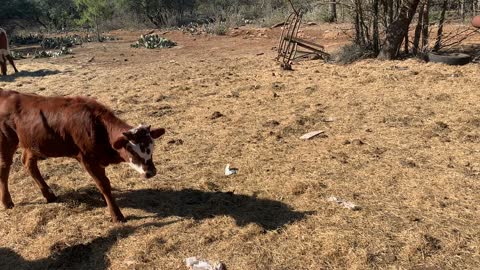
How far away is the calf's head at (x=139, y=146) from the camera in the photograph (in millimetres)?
4270

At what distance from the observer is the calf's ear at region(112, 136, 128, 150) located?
4.25 m

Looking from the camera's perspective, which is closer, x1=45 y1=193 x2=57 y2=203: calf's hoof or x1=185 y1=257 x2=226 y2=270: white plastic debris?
x1=185 y1=257 x2=226 y2=270: white plastic debris

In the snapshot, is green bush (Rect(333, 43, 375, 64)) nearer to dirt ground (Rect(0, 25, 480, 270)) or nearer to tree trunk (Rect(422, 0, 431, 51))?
tree trunk (Rect(422, 0, 431, 51))

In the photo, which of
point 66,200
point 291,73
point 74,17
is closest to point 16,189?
point 66,200

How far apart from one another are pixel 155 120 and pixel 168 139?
1.12 meters

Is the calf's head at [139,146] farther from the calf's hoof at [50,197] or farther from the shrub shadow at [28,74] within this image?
the shrub shadow at [28,74]

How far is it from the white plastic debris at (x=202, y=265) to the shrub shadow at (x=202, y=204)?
74 centimetres

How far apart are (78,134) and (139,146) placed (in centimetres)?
69

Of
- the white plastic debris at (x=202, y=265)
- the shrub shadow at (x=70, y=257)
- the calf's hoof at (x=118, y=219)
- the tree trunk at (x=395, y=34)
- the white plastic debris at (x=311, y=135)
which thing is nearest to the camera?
the white plastic debris at (x=202, y=265)

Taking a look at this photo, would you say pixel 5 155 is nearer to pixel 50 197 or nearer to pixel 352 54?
pixel 50 197

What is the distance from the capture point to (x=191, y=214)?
16.1 feet

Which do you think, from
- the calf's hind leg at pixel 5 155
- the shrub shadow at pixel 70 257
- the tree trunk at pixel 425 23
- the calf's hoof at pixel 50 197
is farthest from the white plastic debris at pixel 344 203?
the tree trunk at pixel 425 23

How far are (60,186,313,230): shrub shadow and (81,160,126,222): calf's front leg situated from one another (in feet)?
1.28

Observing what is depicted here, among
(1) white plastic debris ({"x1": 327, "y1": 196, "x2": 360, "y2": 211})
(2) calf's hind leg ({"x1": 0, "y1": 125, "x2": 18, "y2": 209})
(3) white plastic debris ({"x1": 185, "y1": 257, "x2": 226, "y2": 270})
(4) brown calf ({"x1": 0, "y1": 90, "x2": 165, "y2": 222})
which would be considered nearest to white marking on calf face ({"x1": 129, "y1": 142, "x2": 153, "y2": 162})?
(4) brown calf ({"x1": 0, "y1": 90, "x2": 165, "y2": 222})
